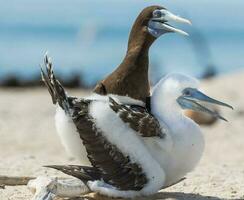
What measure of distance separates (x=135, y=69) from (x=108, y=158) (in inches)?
25.4

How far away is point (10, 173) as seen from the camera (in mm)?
7035

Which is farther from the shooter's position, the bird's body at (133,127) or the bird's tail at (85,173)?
the bird's tail at (85,173)

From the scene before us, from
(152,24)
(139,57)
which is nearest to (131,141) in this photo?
(139,57)

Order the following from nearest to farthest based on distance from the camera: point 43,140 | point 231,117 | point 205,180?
point 205,180 → point 43,140 → point 231,117

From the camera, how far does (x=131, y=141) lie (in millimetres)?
5469

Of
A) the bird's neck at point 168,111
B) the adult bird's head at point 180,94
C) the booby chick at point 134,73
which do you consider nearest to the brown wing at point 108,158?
the booby chick at point 134,73

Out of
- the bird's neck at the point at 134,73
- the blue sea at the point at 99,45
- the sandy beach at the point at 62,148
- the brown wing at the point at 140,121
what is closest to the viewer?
the brown wing at the point at 140,121

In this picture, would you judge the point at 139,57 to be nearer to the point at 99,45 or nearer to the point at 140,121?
the point at 140,121

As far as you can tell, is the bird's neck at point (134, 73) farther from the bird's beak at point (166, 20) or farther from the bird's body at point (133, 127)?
the bird's beak at point (166, 20)

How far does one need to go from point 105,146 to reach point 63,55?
34758 mm

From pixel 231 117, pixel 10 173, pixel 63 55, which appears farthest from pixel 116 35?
pixel 10 173

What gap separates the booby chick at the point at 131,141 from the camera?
18.0 feet

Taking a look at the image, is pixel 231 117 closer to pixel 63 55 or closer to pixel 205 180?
pixel 205 180

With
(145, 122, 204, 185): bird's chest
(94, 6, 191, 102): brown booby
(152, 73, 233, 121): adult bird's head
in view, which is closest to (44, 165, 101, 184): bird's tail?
(145, 122, 204, 185): bird's chest
